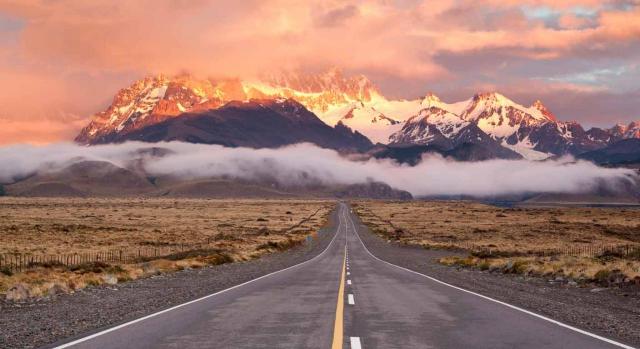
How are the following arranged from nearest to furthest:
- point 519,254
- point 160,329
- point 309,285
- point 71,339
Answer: point 71,339, point 160,329, point 309,285, point 519,254

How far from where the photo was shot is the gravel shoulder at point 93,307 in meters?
14.5

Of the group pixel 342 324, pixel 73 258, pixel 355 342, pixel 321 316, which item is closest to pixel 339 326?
pixel 342 324

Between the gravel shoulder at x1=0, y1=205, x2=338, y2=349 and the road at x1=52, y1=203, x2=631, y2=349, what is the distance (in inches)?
36.3

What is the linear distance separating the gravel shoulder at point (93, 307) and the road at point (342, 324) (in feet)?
3.02

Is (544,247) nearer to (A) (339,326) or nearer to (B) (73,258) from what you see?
(B) (73,258)

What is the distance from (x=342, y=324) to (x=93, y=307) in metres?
8.75

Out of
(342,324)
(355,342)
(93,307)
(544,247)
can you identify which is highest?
(355,342)

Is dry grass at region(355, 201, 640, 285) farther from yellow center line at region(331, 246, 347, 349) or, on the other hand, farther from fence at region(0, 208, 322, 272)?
fence at region(0, 208, 322, 272)

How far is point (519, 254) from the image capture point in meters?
56.9

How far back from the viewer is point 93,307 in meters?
19.5

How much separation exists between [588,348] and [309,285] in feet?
52.0

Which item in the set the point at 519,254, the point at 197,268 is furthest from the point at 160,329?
the point at 519,254

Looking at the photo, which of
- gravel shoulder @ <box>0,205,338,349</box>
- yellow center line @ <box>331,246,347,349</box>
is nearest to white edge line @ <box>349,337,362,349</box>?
yellow center line @ <box>331,246,347,349</box>

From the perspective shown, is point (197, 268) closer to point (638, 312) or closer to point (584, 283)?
point (584, 283)
